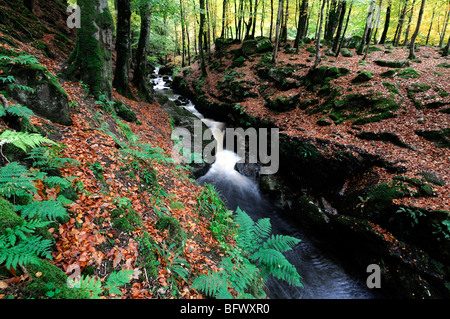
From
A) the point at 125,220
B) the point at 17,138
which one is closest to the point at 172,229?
the point at 125,220

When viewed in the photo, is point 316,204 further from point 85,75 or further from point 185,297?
point 85,75

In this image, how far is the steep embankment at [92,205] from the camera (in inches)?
82.0

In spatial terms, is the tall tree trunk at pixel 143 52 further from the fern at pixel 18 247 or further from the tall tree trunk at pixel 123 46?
the fern at pixel 18 247

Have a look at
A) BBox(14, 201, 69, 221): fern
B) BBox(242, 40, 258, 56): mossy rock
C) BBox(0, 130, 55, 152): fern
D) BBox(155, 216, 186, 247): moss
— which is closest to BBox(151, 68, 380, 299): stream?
BBox(155, 216, 186, 247): moss

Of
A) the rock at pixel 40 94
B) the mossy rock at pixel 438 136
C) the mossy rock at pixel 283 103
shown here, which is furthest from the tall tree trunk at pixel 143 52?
the mossy rock at pixel 438 136

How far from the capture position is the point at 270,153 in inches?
432

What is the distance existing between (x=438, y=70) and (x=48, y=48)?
19.7m

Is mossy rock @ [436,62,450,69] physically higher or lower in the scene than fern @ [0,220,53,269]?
higher

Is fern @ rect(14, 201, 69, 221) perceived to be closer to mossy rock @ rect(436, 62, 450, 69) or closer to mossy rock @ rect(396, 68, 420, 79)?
mossy rock @ rect(396, 68, 420, 79)

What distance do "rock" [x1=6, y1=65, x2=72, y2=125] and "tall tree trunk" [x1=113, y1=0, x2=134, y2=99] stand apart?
23.0ft

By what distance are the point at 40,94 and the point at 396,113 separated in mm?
13131

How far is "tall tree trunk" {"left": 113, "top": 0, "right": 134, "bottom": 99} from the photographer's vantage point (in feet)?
31.2

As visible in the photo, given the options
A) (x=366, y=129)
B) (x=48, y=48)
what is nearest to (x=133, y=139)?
(x=48, y=48)

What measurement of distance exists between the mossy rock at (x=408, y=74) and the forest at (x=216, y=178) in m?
0.10
